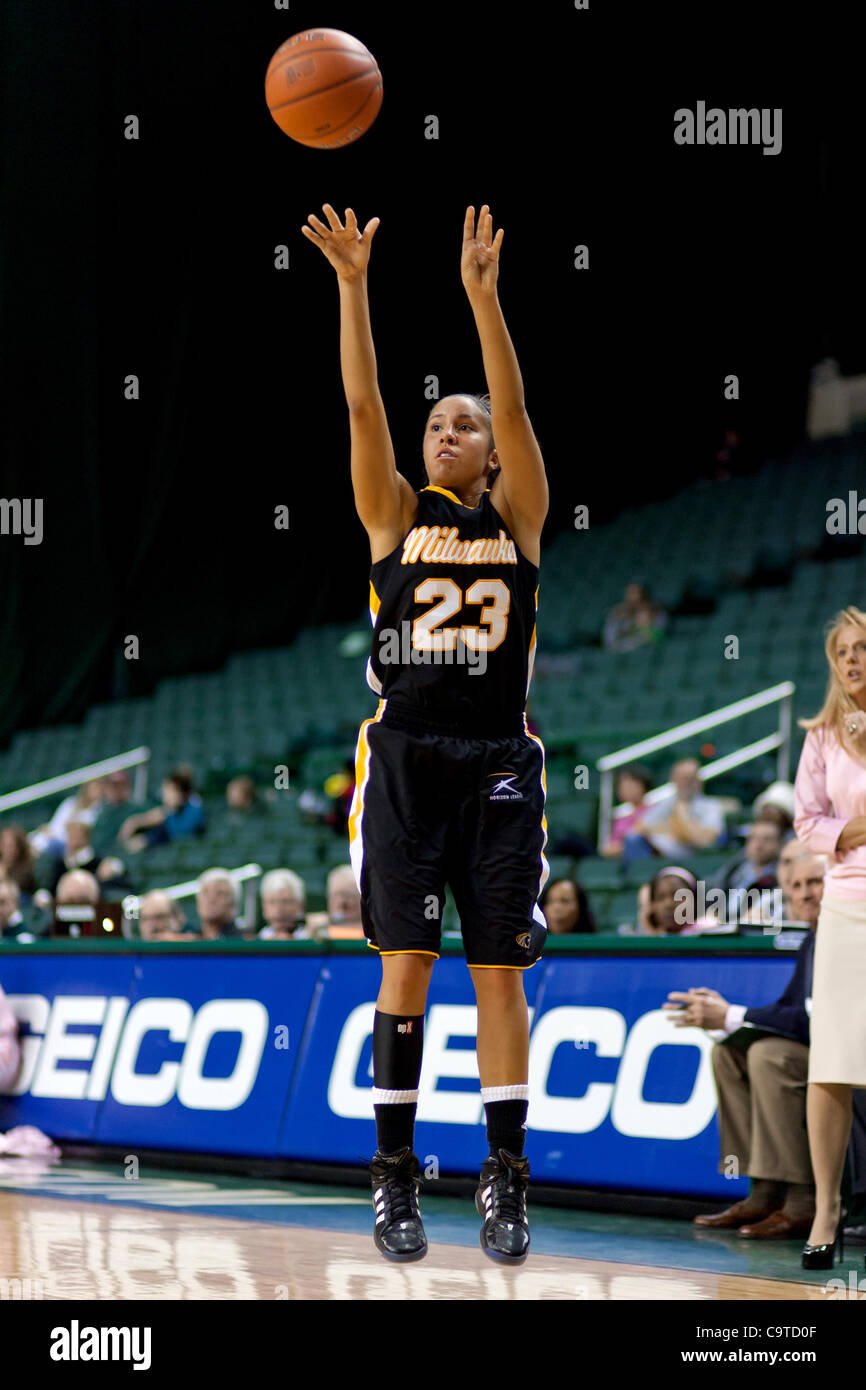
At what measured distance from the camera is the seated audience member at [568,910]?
23.6 feet

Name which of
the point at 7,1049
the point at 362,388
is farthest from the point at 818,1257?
the point at 7,1049

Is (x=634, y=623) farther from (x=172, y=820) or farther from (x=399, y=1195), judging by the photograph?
(x=399, y=1195)

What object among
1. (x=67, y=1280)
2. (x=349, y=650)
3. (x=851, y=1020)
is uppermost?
(x=349, y=650)

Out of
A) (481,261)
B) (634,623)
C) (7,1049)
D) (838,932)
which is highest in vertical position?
(481,261)

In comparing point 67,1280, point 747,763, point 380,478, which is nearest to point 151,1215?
point 67,1280

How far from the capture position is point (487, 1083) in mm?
3686

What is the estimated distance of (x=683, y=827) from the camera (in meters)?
9.52

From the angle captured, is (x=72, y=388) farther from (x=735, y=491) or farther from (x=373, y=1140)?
(x=373, y=1140)

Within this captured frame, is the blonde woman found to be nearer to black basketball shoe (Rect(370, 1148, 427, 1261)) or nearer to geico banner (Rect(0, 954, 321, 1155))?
black basketball shoe (Rect(370, 1148, 427, 1261))

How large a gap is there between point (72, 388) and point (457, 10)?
4859 millimetres

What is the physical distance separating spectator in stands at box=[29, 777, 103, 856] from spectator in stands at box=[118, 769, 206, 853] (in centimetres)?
84

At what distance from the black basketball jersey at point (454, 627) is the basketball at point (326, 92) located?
121 cm

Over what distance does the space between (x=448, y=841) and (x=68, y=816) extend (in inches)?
421

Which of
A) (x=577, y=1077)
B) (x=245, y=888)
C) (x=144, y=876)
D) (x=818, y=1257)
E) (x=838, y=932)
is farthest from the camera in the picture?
(x=144, y=876)
